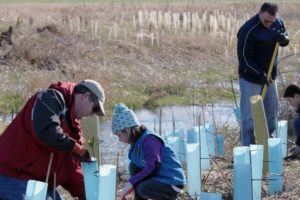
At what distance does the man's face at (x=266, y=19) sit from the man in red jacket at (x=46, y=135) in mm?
2983

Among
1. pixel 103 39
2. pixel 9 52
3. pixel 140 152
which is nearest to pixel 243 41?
pixel 140 152

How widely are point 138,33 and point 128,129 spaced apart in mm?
19275

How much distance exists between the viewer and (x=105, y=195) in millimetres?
5465

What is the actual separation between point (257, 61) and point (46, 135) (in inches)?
139

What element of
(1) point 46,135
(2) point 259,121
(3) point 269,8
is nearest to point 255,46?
(3) point 269,8

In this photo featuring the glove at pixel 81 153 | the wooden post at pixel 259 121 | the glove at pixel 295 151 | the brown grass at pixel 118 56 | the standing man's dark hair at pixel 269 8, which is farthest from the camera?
the brown grass at pixel 118 56

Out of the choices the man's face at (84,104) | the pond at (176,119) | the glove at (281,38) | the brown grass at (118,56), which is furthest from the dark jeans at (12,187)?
the brown grass at (118,56)

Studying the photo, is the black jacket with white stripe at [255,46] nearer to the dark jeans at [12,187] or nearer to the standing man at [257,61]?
the standing man at [257,61]

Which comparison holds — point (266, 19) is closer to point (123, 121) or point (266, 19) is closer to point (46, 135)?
point (123, 121)

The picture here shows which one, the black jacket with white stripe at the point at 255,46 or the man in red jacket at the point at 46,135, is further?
the black jacket with white stripe at the point at 255,46

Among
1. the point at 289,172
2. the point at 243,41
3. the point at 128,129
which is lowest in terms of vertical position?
the point at 289,172

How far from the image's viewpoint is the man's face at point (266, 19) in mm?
8318

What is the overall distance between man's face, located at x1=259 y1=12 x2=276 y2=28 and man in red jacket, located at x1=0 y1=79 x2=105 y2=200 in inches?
117

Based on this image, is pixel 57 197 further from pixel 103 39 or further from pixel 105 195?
pixel 103 39
